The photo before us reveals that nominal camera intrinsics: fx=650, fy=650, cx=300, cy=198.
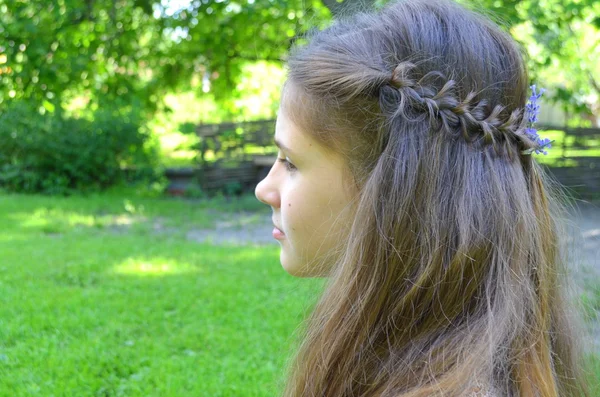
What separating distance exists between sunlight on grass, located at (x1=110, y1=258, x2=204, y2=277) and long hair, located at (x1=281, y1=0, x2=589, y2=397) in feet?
11.5

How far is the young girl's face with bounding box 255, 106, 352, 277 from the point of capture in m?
1.43

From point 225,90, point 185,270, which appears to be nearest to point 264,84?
point 225,90

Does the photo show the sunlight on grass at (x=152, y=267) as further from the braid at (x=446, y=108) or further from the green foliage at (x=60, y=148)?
the green foliage at (x=60, y=148)

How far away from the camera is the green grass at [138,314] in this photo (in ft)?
9.23

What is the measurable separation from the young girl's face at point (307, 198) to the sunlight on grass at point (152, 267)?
3341 mm

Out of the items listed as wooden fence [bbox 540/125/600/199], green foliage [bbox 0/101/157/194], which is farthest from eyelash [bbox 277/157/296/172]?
→ wooden fence [bbox 540/125/600/199]

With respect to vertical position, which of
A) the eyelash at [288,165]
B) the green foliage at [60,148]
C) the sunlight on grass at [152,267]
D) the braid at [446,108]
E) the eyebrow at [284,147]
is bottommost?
the sunlight on grass at [152,267]

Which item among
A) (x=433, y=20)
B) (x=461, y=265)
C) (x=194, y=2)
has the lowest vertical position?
(x=461, y=265)

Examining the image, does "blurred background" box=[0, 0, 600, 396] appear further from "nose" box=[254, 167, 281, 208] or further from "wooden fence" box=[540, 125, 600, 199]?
"nose" box=[254, 167, 281, 208]

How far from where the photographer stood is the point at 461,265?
1275 millimetres

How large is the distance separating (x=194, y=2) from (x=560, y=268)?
20.4 ft

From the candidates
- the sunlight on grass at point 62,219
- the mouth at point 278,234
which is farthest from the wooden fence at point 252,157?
the mouth at point 278,234

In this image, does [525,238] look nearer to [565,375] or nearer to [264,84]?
[565,375]

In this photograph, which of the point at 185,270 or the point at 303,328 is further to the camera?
the point at 185,270
